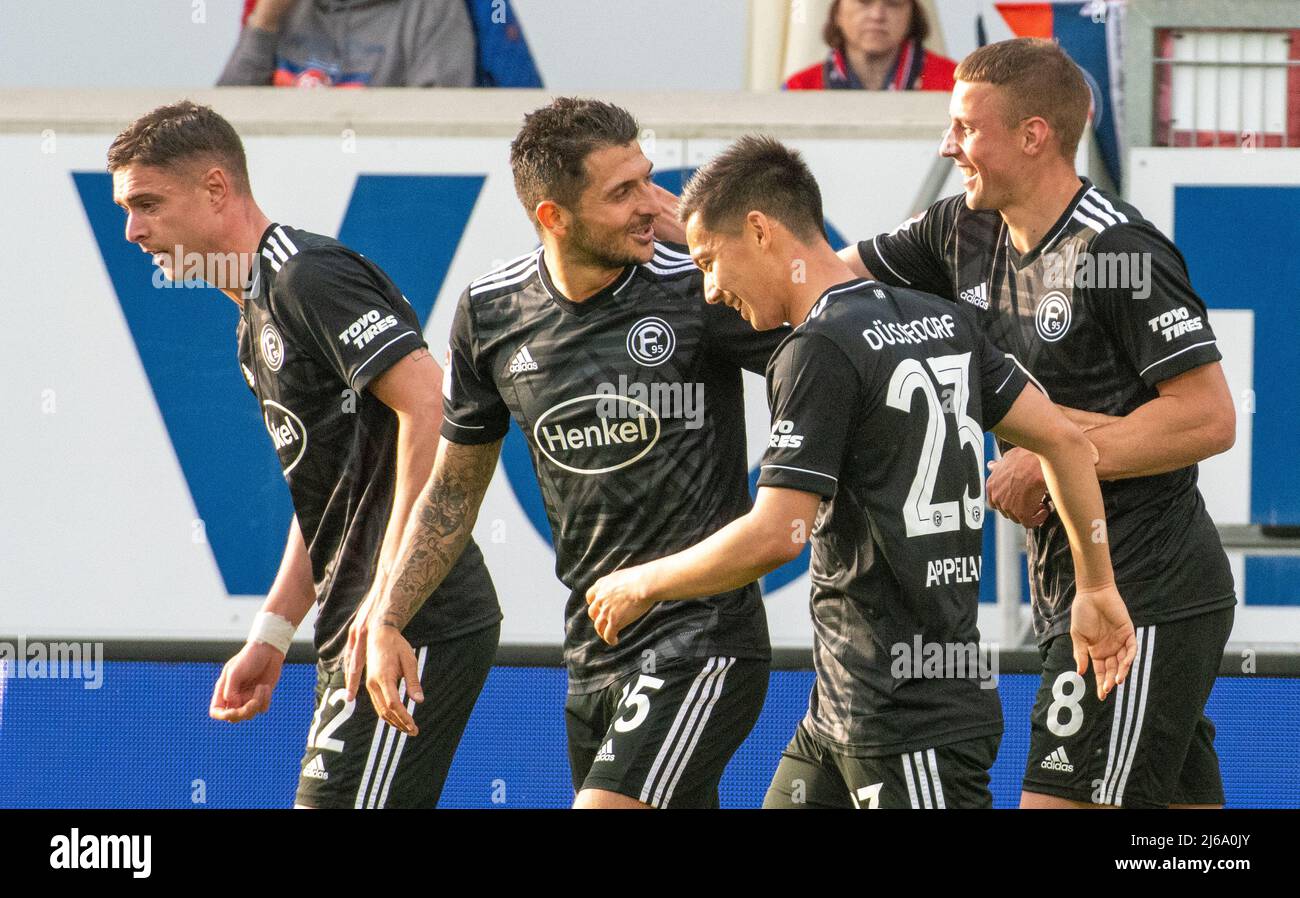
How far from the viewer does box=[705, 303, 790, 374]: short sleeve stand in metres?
3.55

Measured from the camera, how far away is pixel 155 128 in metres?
4.05

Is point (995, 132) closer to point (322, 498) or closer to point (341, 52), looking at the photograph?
point (322, 498)

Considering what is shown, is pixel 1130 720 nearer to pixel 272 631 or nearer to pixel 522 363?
pixel 522 363

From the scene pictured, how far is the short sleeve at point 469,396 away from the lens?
12.4 ft

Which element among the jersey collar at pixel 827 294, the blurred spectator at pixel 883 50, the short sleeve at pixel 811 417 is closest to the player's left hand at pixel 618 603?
the short sleeve at pixel 811 417

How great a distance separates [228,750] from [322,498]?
71.7 inches

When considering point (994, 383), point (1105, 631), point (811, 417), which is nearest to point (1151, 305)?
point (994, 383)

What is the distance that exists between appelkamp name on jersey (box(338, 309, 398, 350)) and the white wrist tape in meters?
0.80

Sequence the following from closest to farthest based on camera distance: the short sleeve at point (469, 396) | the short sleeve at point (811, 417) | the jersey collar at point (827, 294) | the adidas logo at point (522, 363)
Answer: the short sleeve at point (811, 417) → the jersey collar at point (827, 294) → the adidas logo at point (522, 363) → the short sleeve at point (469, 396)

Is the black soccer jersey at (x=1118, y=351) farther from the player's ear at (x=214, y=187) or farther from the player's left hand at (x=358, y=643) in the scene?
the player's ear at (x=214, y=187)

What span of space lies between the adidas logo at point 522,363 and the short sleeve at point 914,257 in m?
1.02

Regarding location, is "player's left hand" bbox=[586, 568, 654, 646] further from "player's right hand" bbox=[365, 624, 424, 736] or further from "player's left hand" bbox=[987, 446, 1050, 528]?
"player's left hand" bbox=[987, 446, 1050, 528]

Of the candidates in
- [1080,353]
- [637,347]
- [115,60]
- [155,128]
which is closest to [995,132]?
[1080,353]

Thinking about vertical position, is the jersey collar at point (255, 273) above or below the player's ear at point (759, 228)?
below
